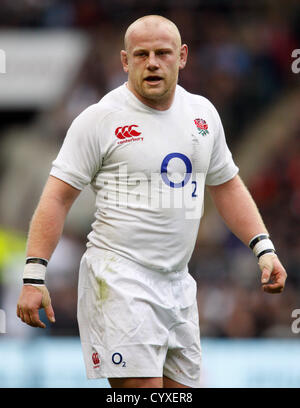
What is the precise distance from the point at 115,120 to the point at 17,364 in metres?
5.60

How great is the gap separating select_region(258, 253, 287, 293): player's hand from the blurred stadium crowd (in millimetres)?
6363

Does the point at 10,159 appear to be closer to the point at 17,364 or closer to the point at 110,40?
the point at 110,40

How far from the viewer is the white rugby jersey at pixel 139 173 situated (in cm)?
464

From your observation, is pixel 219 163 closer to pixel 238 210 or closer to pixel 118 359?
pixel 238 210

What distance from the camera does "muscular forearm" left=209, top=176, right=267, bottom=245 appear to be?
200 inches

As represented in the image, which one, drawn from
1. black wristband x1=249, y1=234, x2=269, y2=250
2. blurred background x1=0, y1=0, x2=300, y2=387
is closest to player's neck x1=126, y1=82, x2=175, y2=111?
black wristband x1=249, y1=234, x2=269, y2=250

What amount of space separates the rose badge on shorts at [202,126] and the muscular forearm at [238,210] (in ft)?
1.30

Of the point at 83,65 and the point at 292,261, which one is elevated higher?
the point at 83,65

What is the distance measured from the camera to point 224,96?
15.2m

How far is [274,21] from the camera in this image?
642 inches

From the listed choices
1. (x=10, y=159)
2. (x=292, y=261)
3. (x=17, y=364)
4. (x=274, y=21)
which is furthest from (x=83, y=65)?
(x=17, y=364)

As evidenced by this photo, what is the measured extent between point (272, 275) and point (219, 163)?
0.69m

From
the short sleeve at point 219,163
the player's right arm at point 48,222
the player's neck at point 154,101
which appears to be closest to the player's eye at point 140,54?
the player's neck at point 154,101
